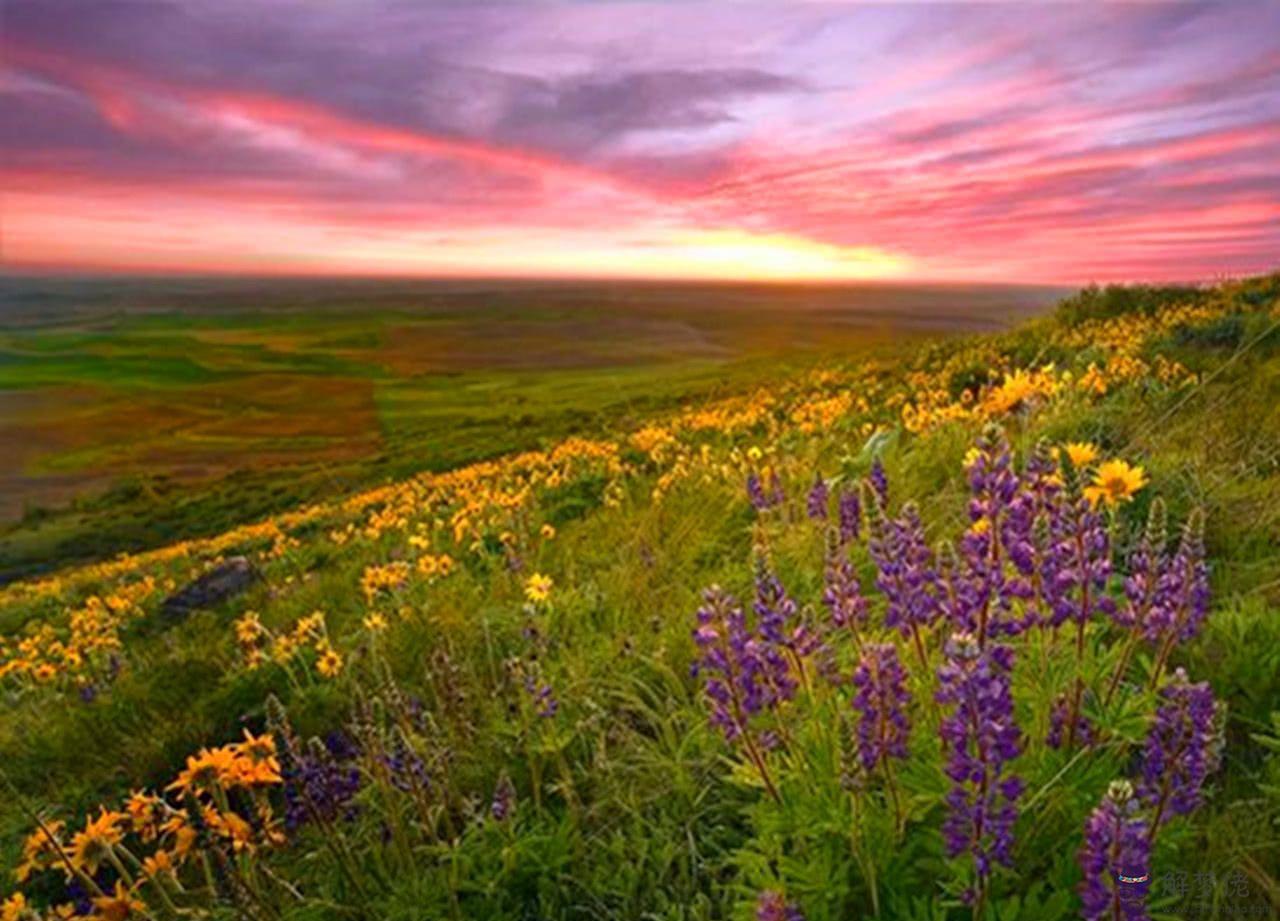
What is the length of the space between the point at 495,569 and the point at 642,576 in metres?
1.51

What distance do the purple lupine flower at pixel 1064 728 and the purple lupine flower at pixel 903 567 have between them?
0.37m

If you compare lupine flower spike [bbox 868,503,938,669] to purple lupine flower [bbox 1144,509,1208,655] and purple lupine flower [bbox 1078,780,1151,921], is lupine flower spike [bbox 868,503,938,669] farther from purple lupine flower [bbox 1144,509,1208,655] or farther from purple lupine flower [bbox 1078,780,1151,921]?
purple lupine flower [bbox 1078,780,1151,921]

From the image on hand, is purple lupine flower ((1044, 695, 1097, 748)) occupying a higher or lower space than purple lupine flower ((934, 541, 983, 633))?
lower

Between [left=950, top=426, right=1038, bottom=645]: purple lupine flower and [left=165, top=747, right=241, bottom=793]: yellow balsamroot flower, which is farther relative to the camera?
[left=165, top=747, right=241, bottom=793]: yellow balsamroot flower

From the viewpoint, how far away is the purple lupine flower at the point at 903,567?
1967 millimetres

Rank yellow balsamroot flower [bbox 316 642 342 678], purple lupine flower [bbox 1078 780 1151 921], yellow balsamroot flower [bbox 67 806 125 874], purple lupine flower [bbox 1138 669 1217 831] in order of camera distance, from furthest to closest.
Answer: yellow balsamroot flower [bbox 316 642 342 678] → yellow balsamroot flower [bbox 67 806 125 874] → purple lupine flower [bbox 1138 669 1217 831] → purple lupine flower [bbox 1078 780 1151 921]

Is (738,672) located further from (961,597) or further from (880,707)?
(961,597)

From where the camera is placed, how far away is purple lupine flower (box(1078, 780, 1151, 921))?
1446 millimetres

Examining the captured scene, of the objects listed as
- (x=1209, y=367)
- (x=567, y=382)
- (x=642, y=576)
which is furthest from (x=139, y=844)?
(x=567, y=382)

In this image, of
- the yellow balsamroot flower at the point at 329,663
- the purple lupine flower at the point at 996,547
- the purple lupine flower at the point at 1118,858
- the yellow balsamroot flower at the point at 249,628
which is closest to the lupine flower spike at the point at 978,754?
the purple lupine flower at the point at 1118,858

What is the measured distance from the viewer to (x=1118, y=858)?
58.5 inches

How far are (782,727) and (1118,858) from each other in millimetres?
789

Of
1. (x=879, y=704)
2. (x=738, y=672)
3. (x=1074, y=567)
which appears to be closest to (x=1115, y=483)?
(x=1074, y=567)

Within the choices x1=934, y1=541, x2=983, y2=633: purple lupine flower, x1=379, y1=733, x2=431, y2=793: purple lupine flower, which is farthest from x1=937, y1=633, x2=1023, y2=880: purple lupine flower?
x1=379, y1=733, x2=431, y2=793: purple lupine flower
